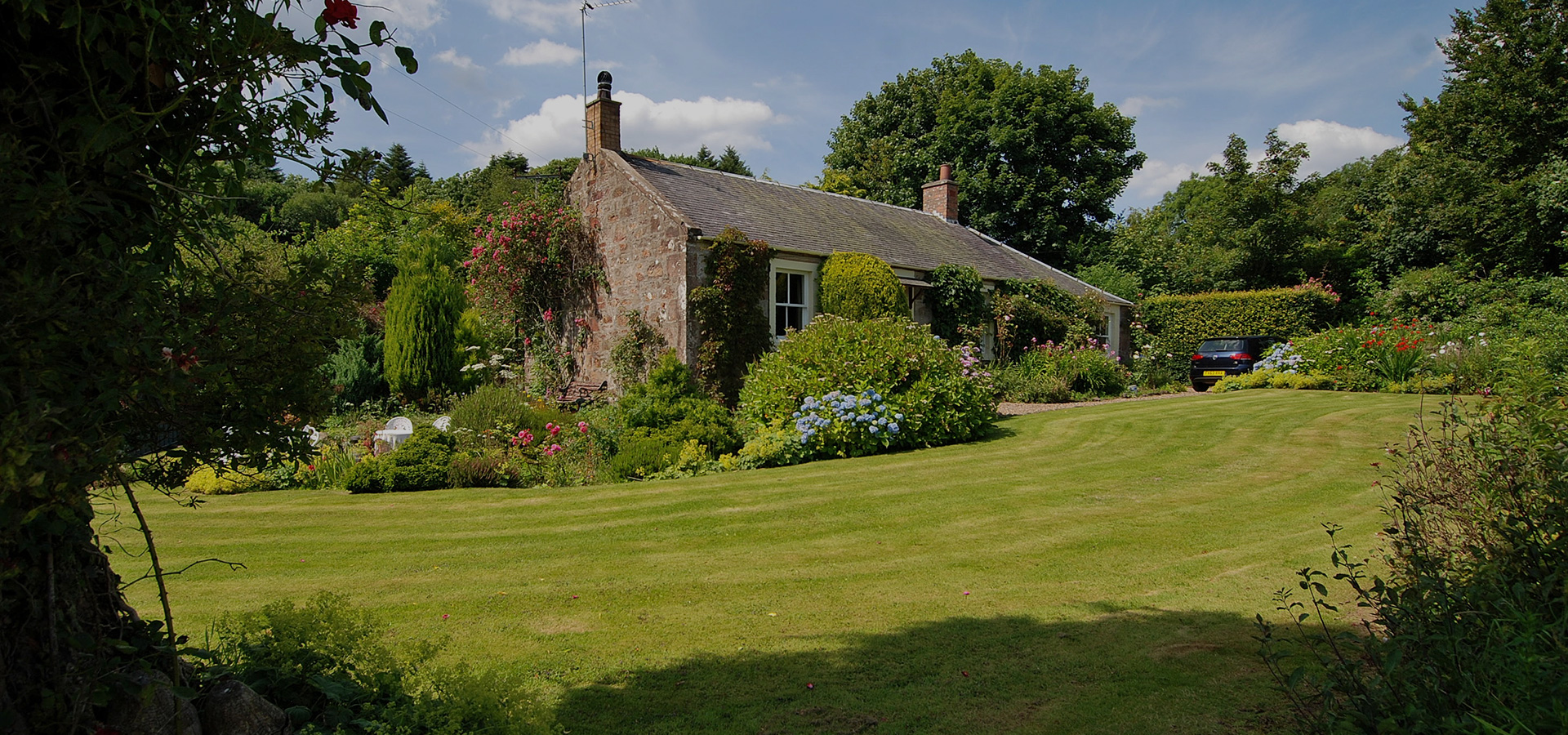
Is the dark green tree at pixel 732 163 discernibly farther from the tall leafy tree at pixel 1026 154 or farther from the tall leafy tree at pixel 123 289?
the tall leafy tree at pixel 123 289

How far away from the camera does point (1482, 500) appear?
11.2 ft

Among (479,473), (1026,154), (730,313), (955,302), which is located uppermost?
(1026,154)

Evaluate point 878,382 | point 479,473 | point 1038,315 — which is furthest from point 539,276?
point 1038,315

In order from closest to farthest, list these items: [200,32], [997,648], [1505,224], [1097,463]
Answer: [200,32] < [997,648] < [1097,463] < [1505,224]

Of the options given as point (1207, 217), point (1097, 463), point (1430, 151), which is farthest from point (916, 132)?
point (1097, 463)

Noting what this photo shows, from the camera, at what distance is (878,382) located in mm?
10828

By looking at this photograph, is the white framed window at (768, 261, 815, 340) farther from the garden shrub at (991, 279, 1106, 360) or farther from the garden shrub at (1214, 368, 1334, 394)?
the garden shrub at (1214, 368, 1334, 394)

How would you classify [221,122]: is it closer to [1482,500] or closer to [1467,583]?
[1467,583]

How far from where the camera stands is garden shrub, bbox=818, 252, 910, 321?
14328 millimetres

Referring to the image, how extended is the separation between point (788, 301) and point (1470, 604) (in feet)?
40.1

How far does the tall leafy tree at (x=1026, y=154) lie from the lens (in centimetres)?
3100

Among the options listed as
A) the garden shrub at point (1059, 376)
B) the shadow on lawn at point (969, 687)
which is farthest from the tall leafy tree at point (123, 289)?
the garden shrub at point (1059, 376)

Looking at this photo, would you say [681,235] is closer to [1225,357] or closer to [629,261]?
[629,261]

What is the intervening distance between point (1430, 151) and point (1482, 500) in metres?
26.8
